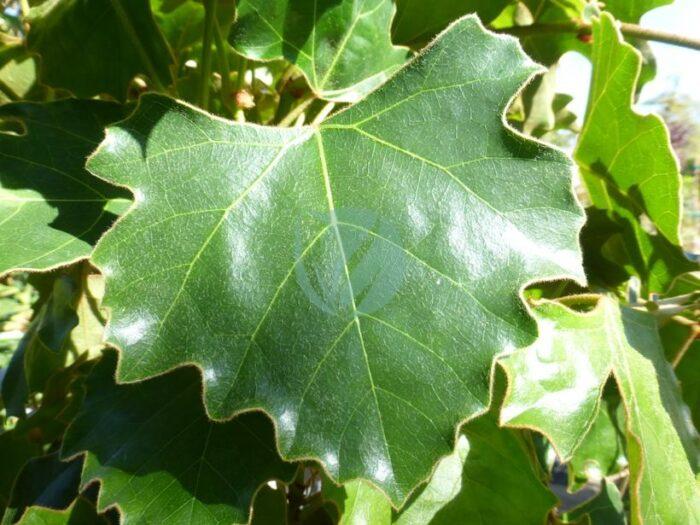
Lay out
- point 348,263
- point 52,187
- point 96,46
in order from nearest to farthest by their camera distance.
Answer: point 348,263
point 52,187
point 96,46

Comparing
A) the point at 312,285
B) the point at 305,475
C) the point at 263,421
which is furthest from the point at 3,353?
the point at 312,285

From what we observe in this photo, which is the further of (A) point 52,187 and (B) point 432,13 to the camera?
(B) point 432,13

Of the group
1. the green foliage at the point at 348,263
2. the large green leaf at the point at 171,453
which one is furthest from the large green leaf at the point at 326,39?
the large green leaf at the point at 171,453

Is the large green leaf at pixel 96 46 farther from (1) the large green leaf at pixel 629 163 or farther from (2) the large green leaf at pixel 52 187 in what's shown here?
(1) the large green leaf at pixel 629 163

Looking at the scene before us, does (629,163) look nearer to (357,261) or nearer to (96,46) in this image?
(357,261)

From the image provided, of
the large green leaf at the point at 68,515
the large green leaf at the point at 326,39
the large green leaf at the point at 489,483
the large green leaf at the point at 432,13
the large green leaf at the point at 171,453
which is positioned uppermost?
the large green leaf at the point at 326,39

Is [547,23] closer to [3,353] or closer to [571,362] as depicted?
[571,362]

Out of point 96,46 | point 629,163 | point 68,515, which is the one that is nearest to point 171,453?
point 68,515
